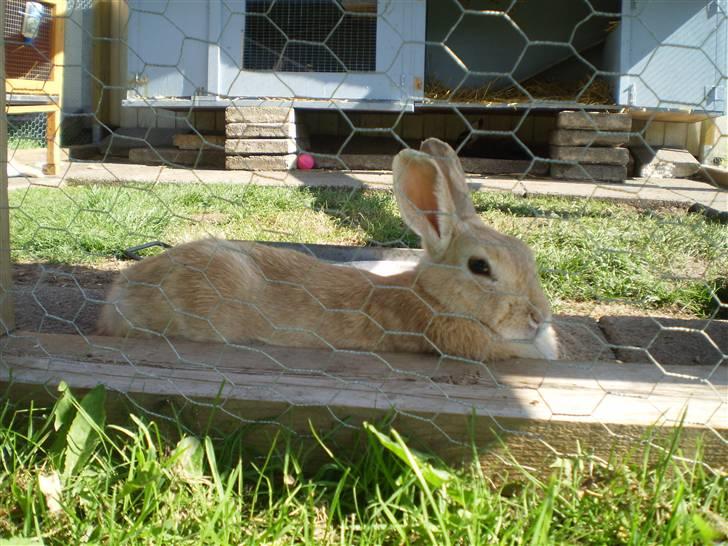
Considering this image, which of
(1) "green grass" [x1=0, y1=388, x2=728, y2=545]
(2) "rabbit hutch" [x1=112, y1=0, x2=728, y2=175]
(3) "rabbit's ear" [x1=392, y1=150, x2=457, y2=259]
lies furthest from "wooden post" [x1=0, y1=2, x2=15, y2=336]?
(2) "rabbit hutch" [x1=112, y1=0, x2=728, y2=175]

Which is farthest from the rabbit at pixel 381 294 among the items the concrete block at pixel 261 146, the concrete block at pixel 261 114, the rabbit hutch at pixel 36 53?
the concrete block at pixel 261 114

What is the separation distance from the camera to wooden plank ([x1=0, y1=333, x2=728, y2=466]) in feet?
5.57

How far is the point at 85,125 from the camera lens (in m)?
9.77

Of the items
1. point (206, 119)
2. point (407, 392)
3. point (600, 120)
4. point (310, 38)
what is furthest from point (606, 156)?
point (407, 392)

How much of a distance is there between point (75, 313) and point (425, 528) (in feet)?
5.04

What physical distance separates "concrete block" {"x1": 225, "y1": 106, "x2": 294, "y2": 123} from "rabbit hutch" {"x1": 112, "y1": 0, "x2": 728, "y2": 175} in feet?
0.06

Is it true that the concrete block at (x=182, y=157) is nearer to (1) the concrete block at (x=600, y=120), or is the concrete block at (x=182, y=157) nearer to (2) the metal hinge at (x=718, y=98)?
(1) the concrete block at (x=600, y=120)

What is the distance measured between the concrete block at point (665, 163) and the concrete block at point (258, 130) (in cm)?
302

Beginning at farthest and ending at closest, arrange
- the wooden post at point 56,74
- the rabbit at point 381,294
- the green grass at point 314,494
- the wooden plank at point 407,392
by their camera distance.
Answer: the wooden post at point 56,74
the rabbit at point 381,294
the wooden plank at point 407,392
the green grass at point 314,494

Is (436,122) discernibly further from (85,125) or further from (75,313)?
(75,313)

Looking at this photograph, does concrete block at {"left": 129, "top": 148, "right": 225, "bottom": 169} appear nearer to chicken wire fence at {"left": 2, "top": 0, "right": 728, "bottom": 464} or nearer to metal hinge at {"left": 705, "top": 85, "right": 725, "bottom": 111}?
chicken wire fence at {"left": 2, "top": 0, "right": 728, "bottom": 464}

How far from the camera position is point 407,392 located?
1.79 meters

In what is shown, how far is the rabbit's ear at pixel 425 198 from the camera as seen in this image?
2.01m

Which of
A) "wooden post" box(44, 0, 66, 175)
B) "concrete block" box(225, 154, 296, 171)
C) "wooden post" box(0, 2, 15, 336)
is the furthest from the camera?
"concrete block" box(225, 154, 296, 171)
